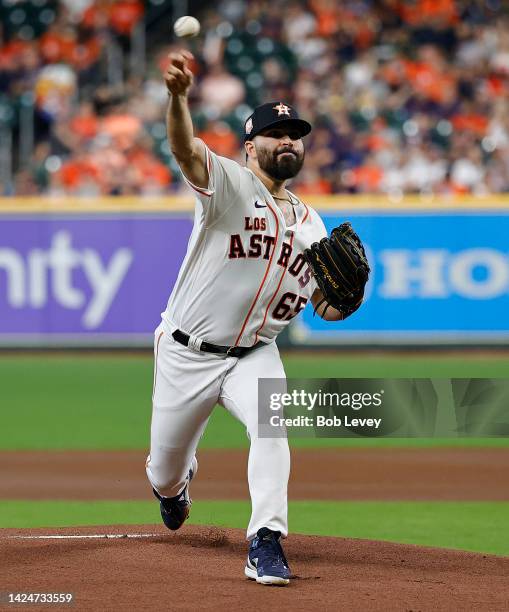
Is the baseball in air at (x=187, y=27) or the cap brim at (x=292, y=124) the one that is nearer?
the baseball in air at (x=187, y=27)

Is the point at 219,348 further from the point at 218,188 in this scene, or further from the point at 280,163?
the point at 280,163

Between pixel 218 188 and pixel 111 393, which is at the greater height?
pixel 218 188

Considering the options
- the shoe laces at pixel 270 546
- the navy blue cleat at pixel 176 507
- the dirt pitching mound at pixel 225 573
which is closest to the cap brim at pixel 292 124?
the navy blue cleat at pixel 176 507


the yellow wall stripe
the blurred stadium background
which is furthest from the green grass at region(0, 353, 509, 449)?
the yellow wall stripe

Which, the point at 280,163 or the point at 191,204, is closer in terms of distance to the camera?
the point at 280,163

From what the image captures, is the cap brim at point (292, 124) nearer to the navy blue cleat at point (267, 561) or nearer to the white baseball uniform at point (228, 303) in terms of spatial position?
the white baseball uniform at point (228, 303)

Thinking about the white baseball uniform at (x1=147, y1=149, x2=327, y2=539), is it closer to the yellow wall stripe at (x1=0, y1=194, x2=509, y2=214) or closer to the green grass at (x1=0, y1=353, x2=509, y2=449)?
the green grass at (x1=0, y1=353, x2=509, y2=449)

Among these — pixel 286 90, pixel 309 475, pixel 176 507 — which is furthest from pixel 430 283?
pixel 176 507
